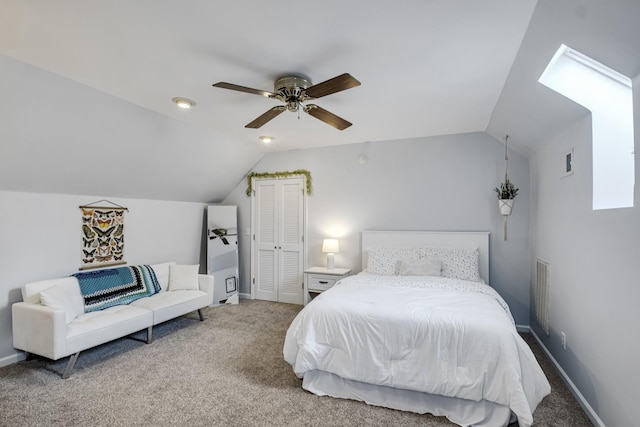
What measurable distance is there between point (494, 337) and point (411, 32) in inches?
79.2

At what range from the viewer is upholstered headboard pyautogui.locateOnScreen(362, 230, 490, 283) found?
13.5ft

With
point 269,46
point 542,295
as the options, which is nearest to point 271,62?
point 269,46

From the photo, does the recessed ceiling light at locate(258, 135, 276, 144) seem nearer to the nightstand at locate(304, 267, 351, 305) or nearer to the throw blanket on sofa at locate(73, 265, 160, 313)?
the nightstand at locate(304, 267, 351, 305)

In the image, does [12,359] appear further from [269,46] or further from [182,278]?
[269,46]

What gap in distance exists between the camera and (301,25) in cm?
192

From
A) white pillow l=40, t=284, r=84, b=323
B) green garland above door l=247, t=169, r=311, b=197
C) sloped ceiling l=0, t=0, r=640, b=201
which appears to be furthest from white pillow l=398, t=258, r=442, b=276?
white pillow l=40, t=284, r=84, b=323

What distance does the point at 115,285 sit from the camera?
12.0ft

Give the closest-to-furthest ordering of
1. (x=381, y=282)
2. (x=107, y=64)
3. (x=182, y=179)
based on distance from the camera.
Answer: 1. (x=107, y=64)
2. (x=381, y=282)
3. (x=182, y=179)

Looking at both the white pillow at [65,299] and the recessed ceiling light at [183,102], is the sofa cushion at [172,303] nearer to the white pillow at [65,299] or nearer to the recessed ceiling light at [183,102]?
the white pillow at [65,299]

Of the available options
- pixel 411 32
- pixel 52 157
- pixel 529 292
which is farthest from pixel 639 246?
pixel 52 157

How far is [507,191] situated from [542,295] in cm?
123

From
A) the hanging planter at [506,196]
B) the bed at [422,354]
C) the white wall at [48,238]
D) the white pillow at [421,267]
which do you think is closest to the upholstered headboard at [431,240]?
the hanging planter at [506,196]

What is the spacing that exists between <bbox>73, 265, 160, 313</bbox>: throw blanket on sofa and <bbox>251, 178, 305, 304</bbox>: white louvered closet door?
5.60 feet

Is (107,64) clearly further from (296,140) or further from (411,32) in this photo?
(296,140)
